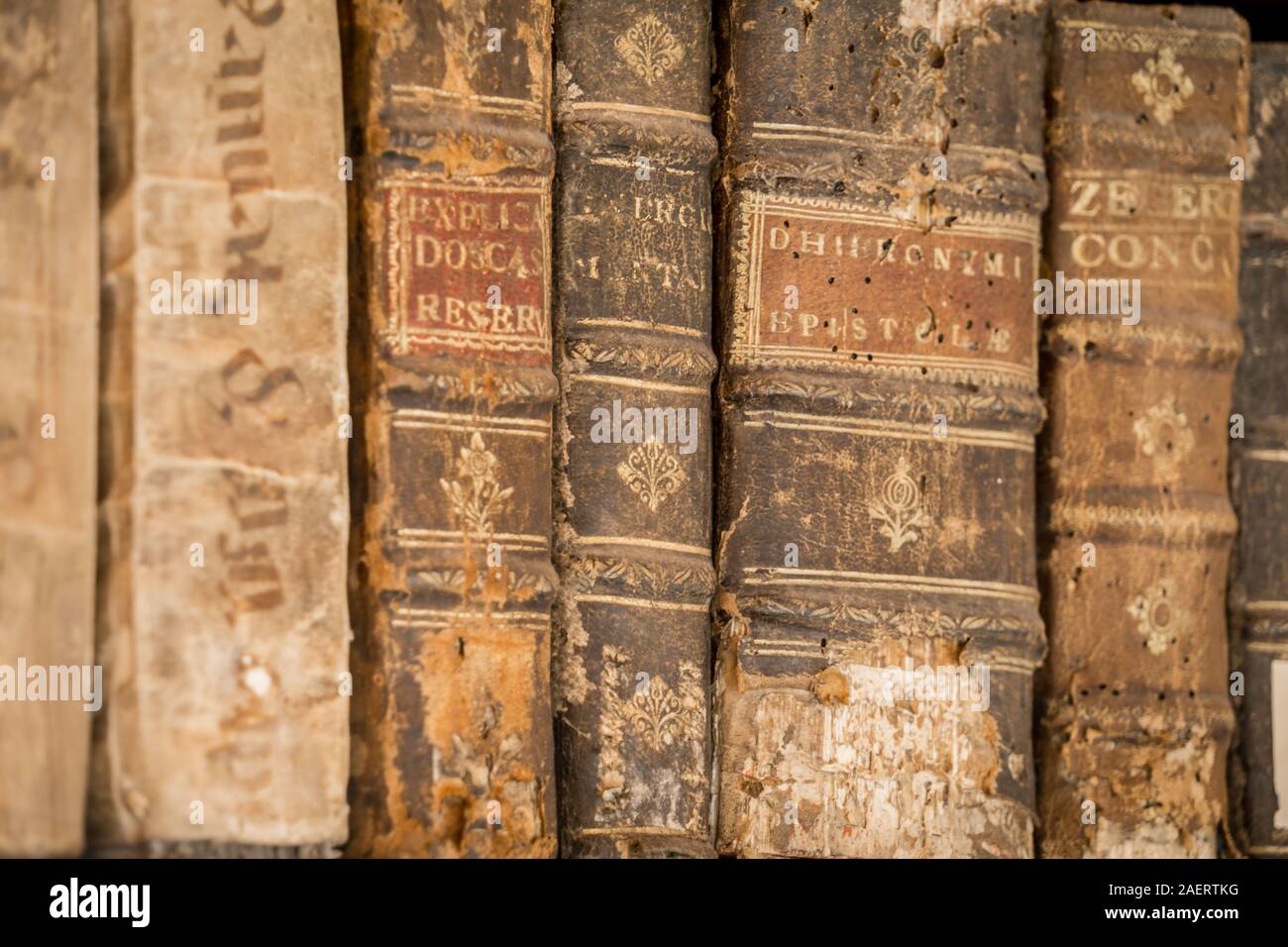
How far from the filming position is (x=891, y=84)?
79.3 inches

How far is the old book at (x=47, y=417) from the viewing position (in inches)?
61.5

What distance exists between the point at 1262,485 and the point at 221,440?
1091 millimetres

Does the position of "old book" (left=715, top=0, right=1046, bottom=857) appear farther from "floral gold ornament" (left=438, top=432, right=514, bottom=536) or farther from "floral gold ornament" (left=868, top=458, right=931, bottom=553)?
"floral gold ornament" (left=438, top=432, right=514, bottom=536)

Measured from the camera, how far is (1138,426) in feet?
6.81

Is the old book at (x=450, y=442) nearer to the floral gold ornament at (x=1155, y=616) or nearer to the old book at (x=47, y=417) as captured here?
the old book at (x=47, y=417)

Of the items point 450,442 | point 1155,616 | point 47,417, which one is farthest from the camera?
point 1155,616

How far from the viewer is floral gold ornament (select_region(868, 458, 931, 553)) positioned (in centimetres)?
197

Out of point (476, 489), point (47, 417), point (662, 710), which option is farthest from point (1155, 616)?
point (47, 417)

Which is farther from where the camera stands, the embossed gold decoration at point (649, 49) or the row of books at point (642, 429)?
the embossed gold decoration at point (649, 49)

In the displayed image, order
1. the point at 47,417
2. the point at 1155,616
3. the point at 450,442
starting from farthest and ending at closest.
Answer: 1. the point at 1155,616
2. the point at 450,442
3. the point at 47,417

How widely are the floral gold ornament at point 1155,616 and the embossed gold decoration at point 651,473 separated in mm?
494


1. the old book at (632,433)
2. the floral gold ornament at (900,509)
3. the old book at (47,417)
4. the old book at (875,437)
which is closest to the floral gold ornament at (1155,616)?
the old book at (875,437)

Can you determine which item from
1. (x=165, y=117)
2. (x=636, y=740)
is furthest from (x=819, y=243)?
(x=165, y=117)

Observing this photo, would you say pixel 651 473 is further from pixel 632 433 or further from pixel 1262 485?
pixel 1262 485
